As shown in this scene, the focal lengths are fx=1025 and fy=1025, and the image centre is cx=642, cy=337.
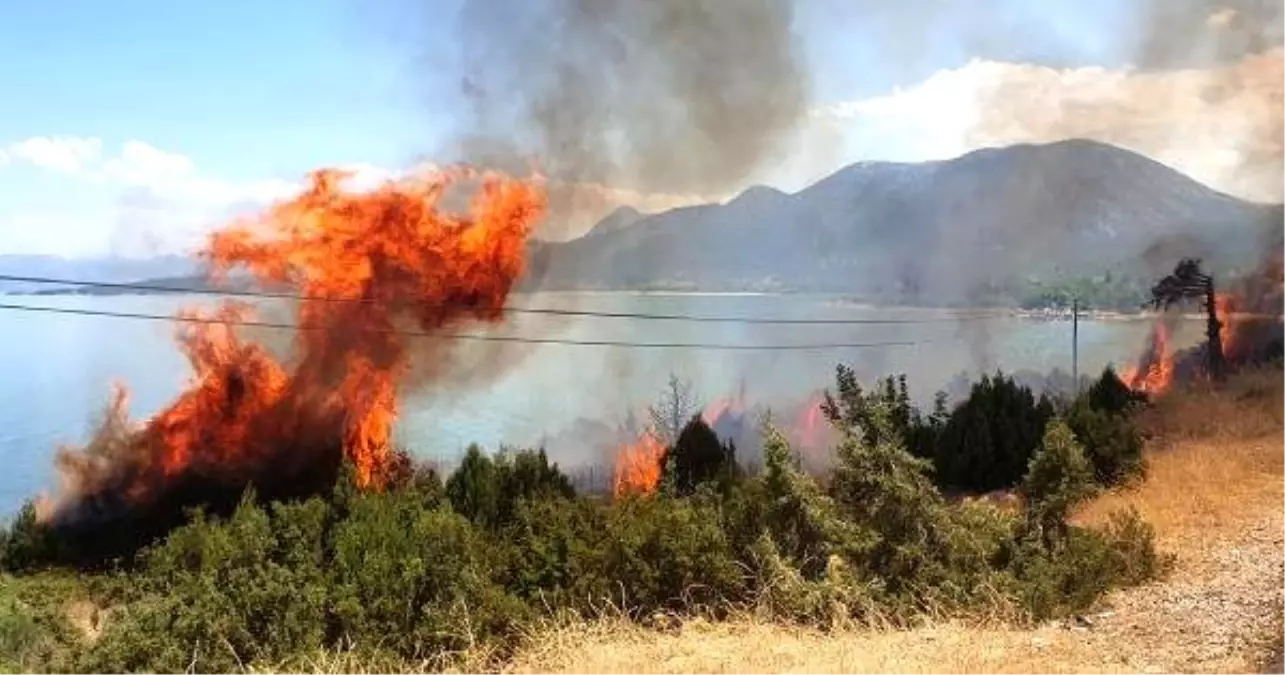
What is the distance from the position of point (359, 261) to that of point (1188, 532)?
19.5 metres

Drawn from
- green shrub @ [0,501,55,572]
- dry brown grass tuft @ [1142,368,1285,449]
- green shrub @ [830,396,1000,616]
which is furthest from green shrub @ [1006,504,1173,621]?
green shrub @ [0,501,55,572]

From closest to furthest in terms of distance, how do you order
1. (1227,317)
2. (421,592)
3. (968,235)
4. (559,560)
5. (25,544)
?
1. (421,592)
2. (559,560)
3. (25,544)
4. (1227,317)
5. (968,235)

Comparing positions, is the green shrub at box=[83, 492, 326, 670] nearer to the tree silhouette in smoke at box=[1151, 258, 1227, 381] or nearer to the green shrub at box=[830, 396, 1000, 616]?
the green shrub at box=[830, 396, 1000, 616]

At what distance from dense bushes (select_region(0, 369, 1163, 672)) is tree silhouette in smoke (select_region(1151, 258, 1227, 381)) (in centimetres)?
2640

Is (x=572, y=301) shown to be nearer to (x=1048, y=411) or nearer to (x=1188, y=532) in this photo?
(x=1048, y=411)

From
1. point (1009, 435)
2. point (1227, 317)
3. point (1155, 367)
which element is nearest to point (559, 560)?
point (1009, 435)

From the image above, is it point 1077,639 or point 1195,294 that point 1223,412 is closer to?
point 1195,294

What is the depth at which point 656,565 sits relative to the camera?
35.8 feet

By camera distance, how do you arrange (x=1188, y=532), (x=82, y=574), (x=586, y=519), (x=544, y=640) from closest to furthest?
1. (x=544, y=640)
2. (x=586, y=519)
3. (x=1188, y=532)
4. (x=82, y=574)

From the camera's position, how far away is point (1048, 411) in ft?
84.7

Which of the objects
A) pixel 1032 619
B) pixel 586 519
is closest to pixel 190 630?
pixel 586 519

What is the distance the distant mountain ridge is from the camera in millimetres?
43781

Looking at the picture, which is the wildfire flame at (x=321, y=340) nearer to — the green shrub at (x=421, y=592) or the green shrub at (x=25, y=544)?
the green shrub at (x=25, y=544)

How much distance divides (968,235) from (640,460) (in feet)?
78.8
